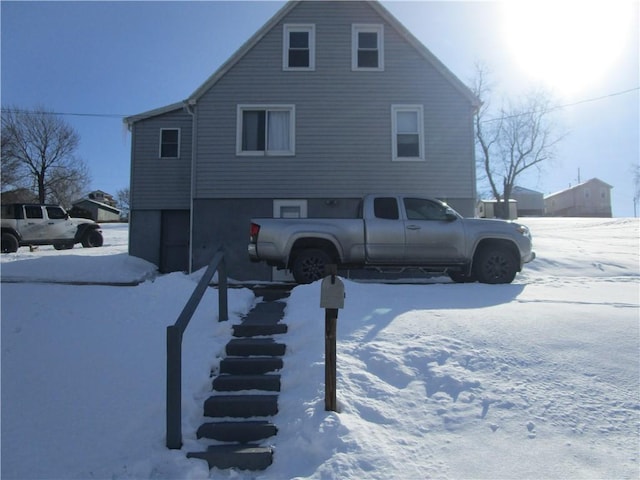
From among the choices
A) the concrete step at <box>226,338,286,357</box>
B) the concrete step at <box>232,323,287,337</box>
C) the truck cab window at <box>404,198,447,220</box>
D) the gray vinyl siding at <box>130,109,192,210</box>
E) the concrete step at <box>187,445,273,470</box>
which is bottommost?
the concrete step at <box>187,445,273,470</box>

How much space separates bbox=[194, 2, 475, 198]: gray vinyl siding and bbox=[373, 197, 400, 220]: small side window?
3.65 meters

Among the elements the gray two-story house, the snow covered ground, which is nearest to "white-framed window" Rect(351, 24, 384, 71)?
the gray two-story house

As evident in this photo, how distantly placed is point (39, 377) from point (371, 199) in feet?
20.5

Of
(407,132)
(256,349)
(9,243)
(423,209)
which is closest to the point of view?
(256,349)

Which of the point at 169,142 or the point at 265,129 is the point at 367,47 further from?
the point at 169,142

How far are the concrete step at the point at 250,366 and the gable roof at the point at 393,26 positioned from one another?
9854mm

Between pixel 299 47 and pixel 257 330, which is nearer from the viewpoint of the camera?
pixel 257 330

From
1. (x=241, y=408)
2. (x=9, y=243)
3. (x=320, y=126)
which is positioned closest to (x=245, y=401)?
(x=241, y=408)

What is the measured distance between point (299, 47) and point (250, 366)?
35.9 feet

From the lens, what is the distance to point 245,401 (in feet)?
13.2

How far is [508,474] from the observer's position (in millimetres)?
3057

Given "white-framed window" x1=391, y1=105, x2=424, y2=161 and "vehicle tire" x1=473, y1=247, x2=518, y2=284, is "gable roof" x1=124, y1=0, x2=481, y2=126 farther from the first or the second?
"vehicle tire" x1=473, y1=247, x2=518, y2=284

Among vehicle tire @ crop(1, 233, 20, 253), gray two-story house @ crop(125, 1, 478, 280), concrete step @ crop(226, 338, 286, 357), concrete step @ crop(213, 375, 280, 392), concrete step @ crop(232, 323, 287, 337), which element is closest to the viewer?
concrete step @ crop(213, 375, 280, 392)

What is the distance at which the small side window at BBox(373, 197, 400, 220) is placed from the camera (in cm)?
848
